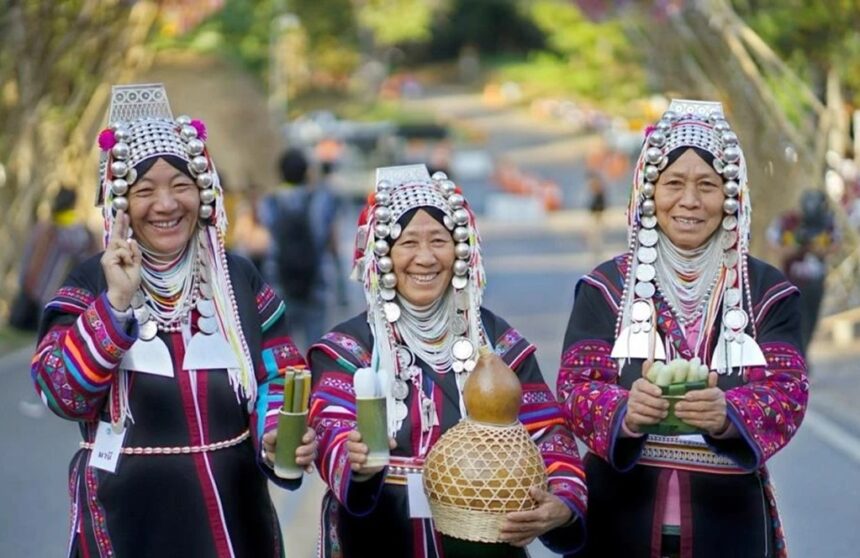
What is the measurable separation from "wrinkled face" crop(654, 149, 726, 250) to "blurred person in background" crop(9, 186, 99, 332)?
956cm

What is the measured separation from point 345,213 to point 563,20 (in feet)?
25.1

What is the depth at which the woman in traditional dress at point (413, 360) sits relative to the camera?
438 cm

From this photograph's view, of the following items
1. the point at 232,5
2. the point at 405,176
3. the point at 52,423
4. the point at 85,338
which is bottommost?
the point at 52,423

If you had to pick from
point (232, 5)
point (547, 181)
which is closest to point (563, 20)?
point (547, 181)

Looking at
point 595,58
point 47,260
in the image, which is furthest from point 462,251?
point 595,58

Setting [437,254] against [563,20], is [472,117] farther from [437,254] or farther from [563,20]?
[437,254]

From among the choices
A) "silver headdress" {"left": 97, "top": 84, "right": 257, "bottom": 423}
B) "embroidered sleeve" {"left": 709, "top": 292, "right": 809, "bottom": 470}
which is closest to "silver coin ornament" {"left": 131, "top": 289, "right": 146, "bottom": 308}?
"silver headdress" {"left": 97, "top": 84, "right": 257, "bottom": 423}

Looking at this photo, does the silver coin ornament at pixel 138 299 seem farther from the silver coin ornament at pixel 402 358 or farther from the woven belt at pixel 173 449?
the silver coin ornament at pixel 402 358

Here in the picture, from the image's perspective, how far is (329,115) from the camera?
195ft

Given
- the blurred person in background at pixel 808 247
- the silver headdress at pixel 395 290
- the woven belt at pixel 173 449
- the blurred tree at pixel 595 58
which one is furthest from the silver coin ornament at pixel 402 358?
the blurred tree at pixel 595 58

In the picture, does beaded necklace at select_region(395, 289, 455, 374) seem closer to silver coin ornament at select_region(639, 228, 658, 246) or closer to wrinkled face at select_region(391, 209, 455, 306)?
wrinkled face at select_region(391, 209, 455, 306)

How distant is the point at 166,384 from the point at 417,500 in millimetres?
725

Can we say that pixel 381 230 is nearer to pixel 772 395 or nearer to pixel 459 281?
pixel 459 281

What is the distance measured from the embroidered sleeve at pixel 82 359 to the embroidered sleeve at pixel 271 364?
422mm
